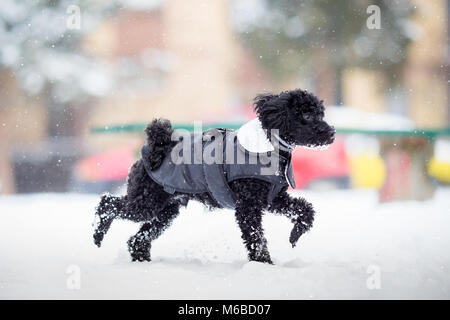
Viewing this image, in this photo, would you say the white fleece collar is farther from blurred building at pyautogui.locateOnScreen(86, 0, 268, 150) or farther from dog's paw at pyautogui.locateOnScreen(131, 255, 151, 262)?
blurred building at pyautogui.locateOnScreen(86, 0, 268, 150)

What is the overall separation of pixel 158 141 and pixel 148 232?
2.32ft

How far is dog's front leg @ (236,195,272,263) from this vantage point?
3.31 metres

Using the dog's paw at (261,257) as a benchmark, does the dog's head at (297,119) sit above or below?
above

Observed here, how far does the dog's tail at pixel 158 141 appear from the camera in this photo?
3566mm

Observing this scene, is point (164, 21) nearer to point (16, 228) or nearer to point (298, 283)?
point (16, 228)

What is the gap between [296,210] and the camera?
11.1 feet

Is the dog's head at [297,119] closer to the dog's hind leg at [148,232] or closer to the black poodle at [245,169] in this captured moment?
the black poodle at [245,169]

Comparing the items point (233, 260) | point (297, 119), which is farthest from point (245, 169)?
point (233, 260)

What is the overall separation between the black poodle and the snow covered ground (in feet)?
1.15

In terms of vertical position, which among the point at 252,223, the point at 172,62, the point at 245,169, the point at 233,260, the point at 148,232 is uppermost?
the point at 172,62

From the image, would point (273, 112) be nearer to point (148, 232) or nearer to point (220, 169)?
point (220, 169)

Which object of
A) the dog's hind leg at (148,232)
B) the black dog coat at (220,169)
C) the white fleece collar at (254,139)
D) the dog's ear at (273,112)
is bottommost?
the dog's hind leg at (148,232)

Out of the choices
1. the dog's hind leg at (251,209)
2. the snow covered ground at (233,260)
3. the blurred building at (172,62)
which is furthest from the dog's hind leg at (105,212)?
the blurred building at (172,62)

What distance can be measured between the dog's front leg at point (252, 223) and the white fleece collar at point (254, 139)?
0.32 meters
